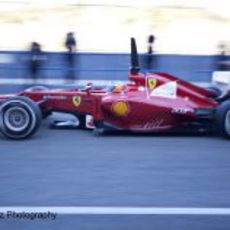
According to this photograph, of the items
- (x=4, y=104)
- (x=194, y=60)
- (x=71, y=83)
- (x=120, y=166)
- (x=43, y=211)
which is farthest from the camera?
(x=194, y=60)

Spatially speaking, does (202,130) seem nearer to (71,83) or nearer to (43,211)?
(43,211)

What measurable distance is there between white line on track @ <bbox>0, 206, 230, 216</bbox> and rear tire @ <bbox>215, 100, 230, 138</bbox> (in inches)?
147

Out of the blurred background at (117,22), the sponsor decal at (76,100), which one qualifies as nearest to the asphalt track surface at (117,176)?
the sponsor decal at (76,100)

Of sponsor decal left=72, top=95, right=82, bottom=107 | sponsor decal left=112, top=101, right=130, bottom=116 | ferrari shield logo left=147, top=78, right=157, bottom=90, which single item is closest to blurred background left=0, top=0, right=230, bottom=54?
sponsor decal left=72, top=95, right=82, bottom=107

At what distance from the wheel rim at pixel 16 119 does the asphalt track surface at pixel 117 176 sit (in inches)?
8.6

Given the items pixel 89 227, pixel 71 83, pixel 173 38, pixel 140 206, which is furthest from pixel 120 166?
pixel 173 38

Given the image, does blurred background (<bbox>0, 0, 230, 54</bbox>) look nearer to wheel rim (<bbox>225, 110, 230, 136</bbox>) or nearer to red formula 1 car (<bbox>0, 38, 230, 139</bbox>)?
red formula 1 car (<bbox>0, 38, 230, 139</bbox>)

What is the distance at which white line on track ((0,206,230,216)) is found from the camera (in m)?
6.00

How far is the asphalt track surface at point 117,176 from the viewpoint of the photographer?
19.1ft

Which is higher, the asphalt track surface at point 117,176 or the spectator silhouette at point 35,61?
the spectator silhouette at point 35,61

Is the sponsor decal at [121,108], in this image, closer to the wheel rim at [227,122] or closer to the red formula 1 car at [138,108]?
the red formula 1 car at [138,108]

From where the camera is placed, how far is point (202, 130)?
10.3 metres

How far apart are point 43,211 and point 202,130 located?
15.5ft

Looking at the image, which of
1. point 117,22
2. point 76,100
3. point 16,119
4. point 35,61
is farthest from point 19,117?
point 117,22
